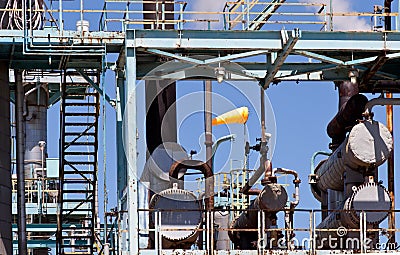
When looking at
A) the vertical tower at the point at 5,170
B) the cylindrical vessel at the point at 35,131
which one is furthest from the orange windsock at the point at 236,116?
the vertical tower at the point at 5,170

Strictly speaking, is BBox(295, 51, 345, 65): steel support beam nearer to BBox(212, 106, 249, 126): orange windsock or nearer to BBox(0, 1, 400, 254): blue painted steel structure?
BBox(0, 1, 400, 254): blue painted steel structure

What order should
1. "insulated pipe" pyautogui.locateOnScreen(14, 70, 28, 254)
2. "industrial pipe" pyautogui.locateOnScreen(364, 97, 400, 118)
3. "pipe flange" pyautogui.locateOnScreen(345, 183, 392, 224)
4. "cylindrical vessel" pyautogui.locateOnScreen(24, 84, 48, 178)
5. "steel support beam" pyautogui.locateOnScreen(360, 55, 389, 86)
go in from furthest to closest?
"cylindrical vessel" pyautogui.locateOnScreen(24, 84, 48, 178), "insulated pipe" pyautogui.locateOnScreen(14, 70, 28, 254), "industrial pipe" pyautogui.locateOnScreen(364, 97, 400, 118), "pipe flange" pyautogui.locateOnScreen(345, 183, 392, 224), "steel support beam" pyautogui.locateOnScreen(360, 55, 389, 86)

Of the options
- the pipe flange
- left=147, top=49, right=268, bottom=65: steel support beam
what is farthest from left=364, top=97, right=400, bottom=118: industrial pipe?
left=147, top=49, right=268, bottom=65: steel support beam

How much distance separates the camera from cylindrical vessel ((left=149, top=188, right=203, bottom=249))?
3572cm

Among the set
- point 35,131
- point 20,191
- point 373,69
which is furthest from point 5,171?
point 35,131

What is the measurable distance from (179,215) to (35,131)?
2237 cm

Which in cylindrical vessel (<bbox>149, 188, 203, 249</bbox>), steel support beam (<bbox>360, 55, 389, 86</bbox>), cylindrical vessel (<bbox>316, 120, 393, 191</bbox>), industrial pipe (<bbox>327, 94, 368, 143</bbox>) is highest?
steel support beam (<bbox>360, 55, 389, 86</bbox>)

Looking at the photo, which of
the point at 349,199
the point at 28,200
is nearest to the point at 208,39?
the point at 349,199

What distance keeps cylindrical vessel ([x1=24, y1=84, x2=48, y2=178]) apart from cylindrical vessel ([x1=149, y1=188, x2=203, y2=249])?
64.9 feet

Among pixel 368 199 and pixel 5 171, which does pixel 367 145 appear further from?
pixel 5 171

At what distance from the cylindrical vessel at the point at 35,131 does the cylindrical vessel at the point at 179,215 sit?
64.9 feet

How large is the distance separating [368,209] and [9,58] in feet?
36.9

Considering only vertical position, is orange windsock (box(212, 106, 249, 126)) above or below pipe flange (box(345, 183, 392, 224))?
above

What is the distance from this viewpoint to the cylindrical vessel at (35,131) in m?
55.4
